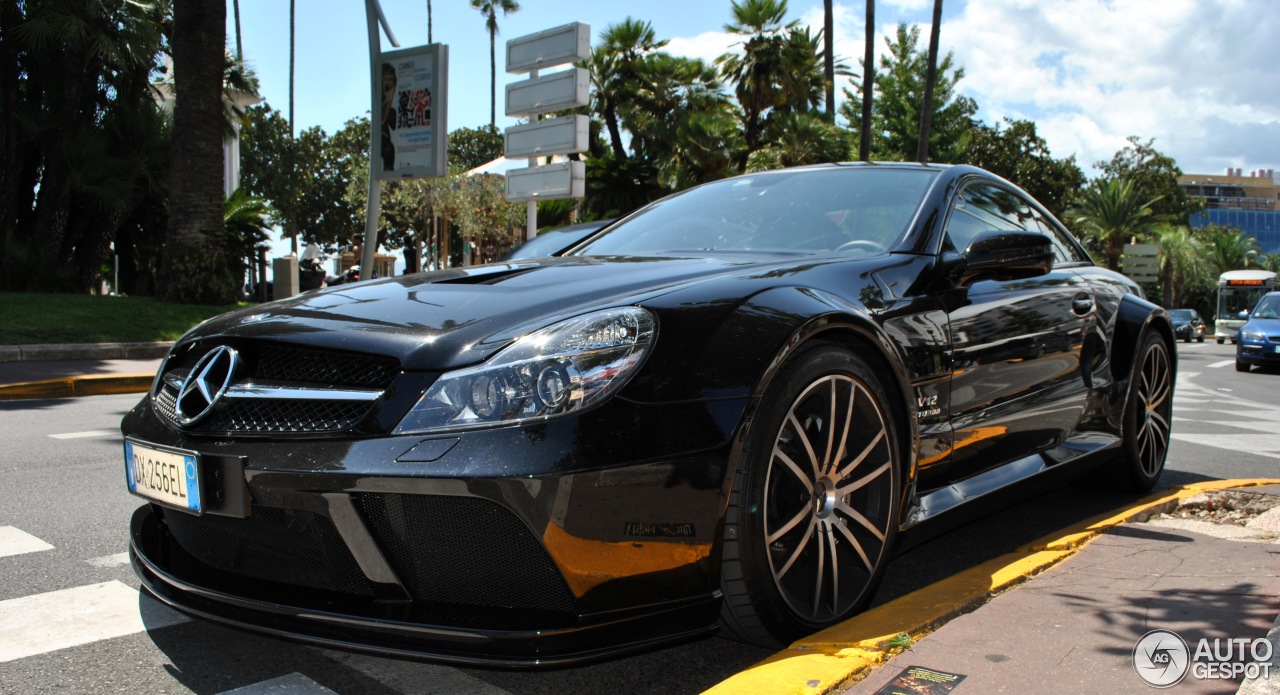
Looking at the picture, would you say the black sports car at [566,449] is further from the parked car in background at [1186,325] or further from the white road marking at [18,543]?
the parked car in background at [1186,325]

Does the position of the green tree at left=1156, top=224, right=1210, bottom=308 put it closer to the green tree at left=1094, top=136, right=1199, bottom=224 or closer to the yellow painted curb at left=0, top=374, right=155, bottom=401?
the green tree at left=1094, top=136, right=1199, bottom=224

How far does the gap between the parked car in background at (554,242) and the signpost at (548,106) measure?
1045 centimetres

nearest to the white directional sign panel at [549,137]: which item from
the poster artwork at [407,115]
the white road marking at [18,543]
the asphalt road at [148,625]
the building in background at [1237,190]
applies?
the poster artwork at [407,115]

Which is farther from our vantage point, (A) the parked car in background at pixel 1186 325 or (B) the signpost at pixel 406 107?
(A) the parked car in background at pixel 1186 325

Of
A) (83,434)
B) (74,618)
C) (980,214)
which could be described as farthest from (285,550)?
(83,434)

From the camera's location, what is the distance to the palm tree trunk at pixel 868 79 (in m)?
26.9

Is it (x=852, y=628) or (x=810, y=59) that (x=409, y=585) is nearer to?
(x=852, y=628)

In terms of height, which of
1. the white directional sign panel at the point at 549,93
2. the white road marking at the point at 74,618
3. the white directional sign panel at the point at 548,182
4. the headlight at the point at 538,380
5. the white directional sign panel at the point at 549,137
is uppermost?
the white directional sign panel at the point at 549,93

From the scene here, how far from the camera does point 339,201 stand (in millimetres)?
61156

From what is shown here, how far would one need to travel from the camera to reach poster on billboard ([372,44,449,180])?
47.2ft

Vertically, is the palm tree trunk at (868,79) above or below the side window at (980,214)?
above

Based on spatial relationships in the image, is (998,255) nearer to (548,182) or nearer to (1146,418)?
(1146,418)

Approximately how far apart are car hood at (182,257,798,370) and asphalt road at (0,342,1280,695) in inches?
31.2

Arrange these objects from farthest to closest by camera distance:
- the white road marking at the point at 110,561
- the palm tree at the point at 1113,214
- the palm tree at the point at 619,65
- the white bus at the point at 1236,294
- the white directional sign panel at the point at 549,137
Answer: the palm tree at the point at 1113,214 < the white bus at the point at 1236,294 < the palm tree at the point at 619,65 < the white directional sign panel at the point at 549,137 < the white road marking at the point at 110,561
